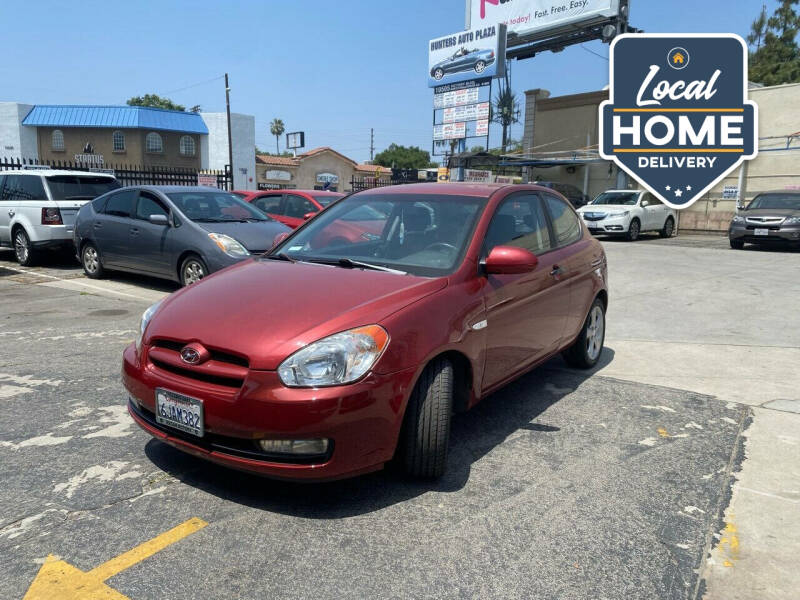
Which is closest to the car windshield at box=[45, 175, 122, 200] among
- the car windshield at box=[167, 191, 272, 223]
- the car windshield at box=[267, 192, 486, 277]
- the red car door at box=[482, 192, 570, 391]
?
the car windshield at box=[167, 191, 272, 223]

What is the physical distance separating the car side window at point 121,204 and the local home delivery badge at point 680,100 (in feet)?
37.0

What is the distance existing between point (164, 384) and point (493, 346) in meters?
1.83

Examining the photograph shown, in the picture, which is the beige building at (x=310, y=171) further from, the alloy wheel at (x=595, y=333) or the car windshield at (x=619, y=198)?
the alloy wheel at (x=595, y=333)

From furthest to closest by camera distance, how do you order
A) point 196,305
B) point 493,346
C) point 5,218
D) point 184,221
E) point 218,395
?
point 5,218 < point 184,221 < point 493,346 < point 196,305 < point 218,395

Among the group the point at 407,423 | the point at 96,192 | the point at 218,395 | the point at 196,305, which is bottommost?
the point at 407,423

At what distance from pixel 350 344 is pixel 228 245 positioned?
5638mm

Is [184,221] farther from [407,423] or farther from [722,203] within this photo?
[722,203]

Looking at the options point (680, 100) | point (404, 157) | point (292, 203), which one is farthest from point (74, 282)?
point (404, 157)

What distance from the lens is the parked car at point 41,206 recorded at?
→ 1060 centimetres

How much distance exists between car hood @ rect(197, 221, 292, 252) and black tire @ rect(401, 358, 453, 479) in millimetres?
5604

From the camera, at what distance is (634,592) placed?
2385 mm

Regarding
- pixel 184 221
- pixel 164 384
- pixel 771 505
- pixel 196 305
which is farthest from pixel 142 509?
pixel 184 221

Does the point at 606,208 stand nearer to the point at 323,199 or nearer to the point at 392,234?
the point at 323,199

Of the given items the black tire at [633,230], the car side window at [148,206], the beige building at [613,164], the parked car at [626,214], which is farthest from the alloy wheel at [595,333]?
the beige building at [613,164]
